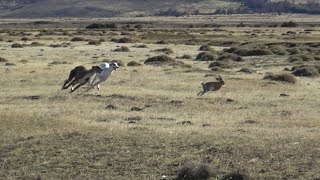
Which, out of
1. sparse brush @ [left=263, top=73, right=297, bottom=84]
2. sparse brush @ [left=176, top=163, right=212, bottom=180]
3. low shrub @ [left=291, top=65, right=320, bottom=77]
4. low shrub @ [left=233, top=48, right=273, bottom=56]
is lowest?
low shrub @ [left=233, top=48, right=273, bottom=56]

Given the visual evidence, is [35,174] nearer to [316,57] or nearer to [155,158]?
[155,158]

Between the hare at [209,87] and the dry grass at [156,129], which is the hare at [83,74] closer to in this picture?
the dry grass at [156,129]

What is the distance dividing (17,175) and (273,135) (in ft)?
19.4

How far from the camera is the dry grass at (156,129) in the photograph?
1283 cm

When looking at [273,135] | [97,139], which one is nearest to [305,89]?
[273,135]

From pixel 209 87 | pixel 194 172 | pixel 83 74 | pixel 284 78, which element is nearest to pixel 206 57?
pixel 284 78

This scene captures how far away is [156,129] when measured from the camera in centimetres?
1672

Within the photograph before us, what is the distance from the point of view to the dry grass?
1283 centimetres

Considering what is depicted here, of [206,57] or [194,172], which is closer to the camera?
[194,172]

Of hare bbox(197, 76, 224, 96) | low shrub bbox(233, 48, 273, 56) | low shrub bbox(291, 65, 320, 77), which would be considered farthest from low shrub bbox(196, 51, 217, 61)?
hare bbox(197, 76, 224, 96)

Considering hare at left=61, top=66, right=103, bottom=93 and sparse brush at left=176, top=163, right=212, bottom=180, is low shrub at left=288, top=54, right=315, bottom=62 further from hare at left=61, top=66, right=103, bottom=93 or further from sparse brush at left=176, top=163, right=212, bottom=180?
sparse brush at left=176, top=163, right=212, bottom=180

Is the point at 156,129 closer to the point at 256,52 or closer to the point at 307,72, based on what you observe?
the point at 307,72

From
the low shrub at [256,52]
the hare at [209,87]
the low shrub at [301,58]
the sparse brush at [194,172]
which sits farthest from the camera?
the low shrub at [256,52]

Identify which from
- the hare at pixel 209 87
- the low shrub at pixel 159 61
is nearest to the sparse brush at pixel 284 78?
the hare at pixel 209 87
